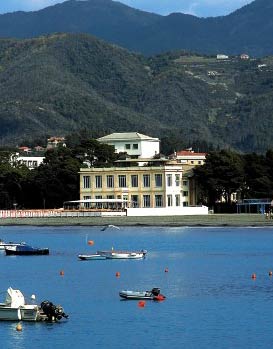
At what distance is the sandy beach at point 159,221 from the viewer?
455 feet

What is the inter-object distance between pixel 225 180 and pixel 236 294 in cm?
9182

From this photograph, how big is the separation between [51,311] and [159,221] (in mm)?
89804

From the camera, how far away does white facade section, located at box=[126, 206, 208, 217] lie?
15088 centimetres

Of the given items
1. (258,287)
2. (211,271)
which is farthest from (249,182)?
(258,287)

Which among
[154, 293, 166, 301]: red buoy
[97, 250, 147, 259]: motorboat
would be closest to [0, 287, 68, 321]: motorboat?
[154, 293, 166, 301]: red buoy

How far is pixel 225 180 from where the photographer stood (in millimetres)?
157625

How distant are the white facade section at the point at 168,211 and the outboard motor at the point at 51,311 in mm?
95369

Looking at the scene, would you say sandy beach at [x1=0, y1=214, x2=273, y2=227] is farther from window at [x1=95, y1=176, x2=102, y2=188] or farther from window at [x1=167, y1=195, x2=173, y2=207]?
window at [x1=167, y1=195, x2=173, y2=207]

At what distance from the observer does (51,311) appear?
54.7 m

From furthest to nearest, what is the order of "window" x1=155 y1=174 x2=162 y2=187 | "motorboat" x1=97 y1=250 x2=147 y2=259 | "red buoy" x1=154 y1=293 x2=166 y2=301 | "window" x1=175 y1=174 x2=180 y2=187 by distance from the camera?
"window" x1=175 y1=174 x2=180 y2=187, "window" x1=155 y1=174 x2=162 y2=187, "motorboat" x1=97 y1=250 x2=147 y2=259, "red buoy" x1=154 y1=293 x2=166 y2=301

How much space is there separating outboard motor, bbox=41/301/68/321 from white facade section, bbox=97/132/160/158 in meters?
138

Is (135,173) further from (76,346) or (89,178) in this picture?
(76,346)

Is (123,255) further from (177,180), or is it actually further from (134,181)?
(177,180)

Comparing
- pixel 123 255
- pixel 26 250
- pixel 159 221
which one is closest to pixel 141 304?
pixel 123 255
